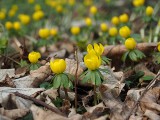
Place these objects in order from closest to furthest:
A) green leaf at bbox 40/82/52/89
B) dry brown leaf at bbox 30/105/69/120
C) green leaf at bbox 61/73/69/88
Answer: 1. dry brown leaf at bbox 30/105/69/120
2. green leaf at bbox 61/73/69/88
3. green leaf at bbox 40/82/52/89

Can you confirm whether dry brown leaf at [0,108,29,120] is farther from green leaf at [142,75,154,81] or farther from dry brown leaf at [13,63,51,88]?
green leaf at [142,75,154,81]

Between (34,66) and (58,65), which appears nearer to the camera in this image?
(58,65)

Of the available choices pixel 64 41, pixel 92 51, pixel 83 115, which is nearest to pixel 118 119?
pixel 83 115

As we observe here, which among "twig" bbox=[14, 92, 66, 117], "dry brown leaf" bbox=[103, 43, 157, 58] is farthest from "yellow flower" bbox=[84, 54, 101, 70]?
"dry brown leaf" bbox=[103, 43, 157, 58]

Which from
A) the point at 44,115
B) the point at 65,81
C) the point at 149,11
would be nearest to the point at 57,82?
the point at 65,81

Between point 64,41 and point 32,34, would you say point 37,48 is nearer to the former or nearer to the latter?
point 64,41

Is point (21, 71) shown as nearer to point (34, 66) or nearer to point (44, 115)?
point (34, 66)

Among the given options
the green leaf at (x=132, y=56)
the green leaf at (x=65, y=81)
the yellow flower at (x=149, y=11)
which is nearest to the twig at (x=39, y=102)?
the green leaf at (x=65, y=81)

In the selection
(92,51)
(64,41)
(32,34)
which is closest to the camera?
(92,51)

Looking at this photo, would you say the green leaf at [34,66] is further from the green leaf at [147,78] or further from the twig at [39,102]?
the green leaf at [147,78]
